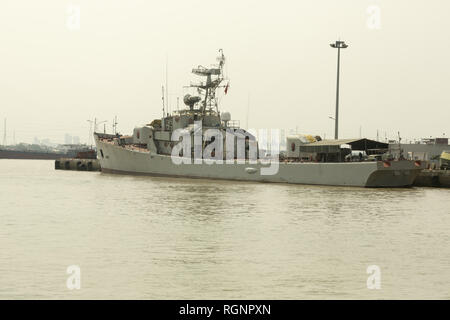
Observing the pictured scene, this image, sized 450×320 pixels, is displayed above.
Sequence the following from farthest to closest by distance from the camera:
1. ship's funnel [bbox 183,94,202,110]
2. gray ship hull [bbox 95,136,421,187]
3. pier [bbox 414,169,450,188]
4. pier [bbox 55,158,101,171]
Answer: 1. pier [bbox 55,158,101,171]
2. ship's funnel [bbox 183,94,202,110]
3. pier [bbox 414,169,450,188]
4. gray ship hull [bbox 95,136,421,187]

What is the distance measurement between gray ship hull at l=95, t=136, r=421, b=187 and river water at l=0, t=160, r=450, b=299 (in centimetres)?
1480

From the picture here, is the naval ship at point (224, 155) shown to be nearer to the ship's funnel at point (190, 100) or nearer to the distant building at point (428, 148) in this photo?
the ship's funnel at point (190, 100)

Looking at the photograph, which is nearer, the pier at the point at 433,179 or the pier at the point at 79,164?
the pier at the point at 433,179

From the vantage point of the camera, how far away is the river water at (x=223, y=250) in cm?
1224

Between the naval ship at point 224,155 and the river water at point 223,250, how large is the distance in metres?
16.2

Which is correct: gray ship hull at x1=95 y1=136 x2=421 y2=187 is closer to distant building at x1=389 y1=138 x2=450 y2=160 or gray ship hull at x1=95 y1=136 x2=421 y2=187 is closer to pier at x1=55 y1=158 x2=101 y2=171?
pier at x1=55 y1=158 x2=101 y2=171

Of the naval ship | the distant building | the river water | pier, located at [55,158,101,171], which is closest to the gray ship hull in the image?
the naval ship

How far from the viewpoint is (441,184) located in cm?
5038

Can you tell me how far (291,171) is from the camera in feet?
168

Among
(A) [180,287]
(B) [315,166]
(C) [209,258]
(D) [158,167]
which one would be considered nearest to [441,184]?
(B) [315,166]

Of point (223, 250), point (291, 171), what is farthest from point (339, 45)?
point (223, 250)

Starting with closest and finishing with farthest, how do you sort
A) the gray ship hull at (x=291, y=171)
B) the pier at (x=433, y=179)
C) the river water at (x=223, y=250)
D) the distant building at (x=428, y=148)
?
the river water at (x=223, y=250) < the gray ship hull at (x=291, y=171) < the pier at (x=433, y=179) < the distant building at (x=428, y=148)

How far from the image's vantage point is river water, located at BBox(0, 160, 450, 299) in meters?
12.2

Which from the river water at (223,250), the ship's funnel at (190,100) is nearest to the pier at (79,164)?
the ship's funnel at (190,100)
